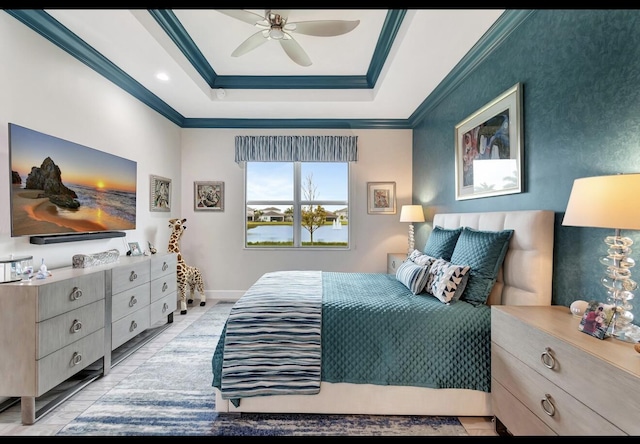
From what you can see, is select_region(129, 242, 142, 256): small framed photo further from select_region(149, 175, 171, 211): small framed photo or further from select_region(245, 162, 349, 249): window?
select_region(245, 162, 349, 249): window

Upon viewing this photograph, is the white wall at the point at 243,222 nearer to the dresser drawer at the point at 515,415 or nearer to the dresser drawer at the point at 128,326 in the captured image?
the dresser drawer at the point at 128,326

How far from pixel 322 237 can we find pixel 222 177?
1.70 metres

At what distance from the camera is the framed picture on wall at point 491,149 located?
206 centimetres

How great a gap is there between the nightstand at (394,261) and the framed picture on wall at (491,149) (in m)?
1.07

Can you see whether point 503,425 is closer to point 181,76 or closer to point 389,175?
point 389,175

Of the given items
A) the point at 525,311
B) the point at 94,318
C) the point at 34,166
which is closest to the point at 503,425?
the point at 525,311

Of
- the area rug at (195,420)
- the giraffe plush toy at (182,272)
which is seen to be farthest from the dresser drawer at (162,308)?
the area rug at (195,420)

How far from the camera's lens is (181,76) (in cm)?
291

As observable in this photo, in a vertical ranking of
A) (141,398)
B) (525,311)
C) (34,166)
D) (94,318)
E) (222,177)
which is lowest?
(141,398)

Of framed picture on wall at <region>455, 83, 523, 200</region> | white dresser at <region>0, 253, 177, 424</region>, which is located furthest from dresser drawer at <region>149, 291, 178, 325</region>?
framed picture on wall at <region>455, 83, 523, 200</region>

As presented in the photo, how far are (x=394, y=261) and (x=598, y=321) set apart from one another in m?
2.51

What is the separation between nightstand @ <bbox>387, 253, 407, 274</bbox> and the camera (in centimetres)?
358

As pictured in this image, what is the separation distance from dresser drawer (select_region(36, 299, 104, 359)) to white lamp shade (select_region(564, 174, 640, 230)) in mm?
2862

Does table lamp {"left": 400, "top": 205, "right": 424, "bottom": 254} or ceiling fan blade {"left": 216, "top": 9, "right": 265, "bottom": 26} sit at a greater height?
ceiling fan blade {"left": 216, "top": 9, "right": 265, "bottom": 26}
